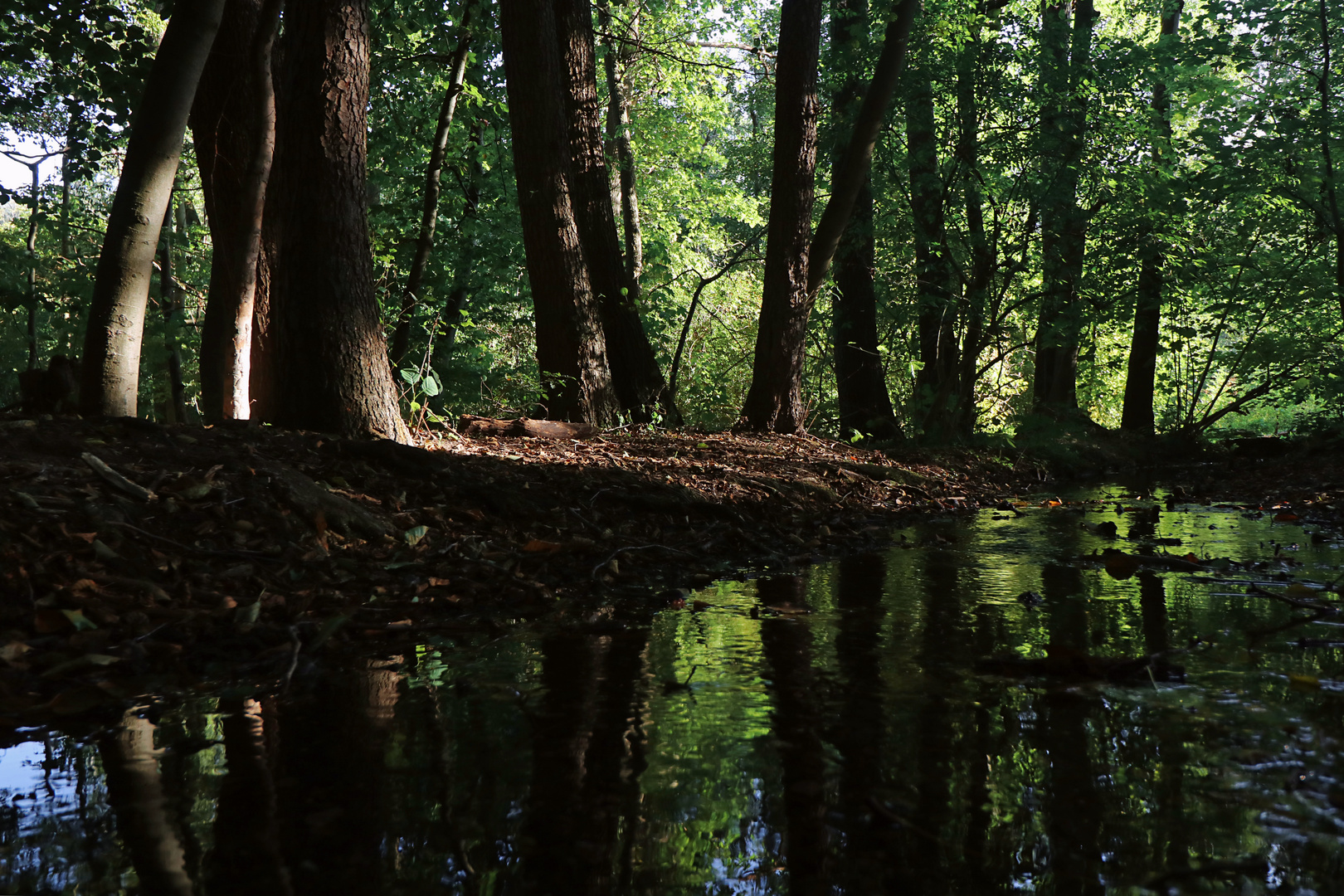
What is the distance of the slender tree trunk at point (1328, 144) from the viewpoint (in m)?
12.4

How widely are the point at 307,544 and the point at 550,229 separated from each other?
4.84m

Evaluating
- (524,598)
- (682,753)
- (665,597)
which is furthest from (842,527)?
(682,753)

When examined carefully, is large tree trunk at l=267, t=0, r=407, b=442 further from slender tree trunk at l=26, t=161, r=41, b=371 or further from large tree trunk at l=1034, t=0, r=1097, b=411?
large tree trunk at l=1034, t=0, r=1097, b=411

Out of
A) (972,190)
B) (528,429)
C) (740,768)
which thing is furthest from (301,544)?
(972,190)

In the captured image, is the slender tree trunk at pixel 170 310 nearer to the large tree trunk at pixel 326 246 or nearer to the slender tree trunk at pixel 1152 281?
the large tree trunk at pixel 326 246

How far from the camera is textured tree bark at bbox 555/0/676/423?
8938 millimetres

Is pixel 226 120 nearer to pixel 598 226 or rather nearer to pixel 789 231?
pixel 598 226

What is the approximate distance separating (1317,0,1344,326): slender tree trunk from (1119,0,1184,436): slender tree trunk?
6.33 feet

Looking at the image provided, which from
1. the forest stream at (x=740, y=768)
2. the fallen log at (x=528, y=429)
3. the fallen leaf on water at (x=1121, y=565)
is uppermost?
the fallen log at (x=528, y=429)

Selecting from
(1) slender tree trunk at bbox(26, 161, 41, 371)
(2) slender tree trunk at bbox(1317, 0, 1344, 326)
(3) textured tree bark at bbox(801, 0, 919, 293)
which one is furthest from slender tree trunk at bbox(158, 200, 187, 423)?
(2) slender tree trunk at bbox(1317, 0, 1344, 326)

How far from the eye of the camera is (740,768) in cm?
196

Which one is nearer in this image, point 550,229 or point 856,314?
point 550,229

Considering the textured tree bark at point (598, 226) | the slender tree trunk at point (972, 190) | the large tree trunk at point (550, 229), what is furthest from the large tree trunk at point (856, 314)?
the large tree trunk at point (550, 229)

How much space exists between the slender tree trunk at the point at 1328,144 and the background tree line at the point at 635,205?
0.08m
